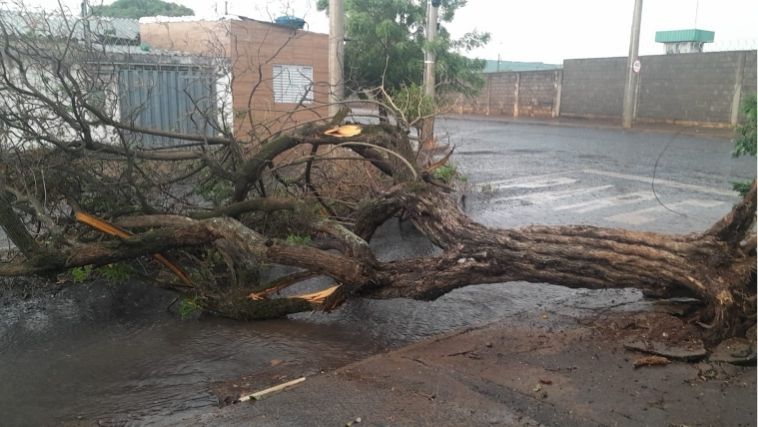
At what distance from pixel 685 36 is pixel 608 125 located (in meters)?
7.63

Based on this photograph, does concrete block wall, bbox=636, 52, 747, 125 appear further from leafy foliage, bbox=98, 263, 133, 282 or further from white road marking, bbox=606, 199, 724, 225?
leafy foliage, bbox=98, 263, 133, 282

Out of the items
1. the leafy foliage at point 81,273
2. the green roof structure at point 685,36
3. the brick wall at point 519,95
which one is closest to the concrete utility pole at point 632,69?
the brick wall at point 519,95

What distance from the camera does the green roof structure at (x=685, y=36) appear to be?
27309 mm

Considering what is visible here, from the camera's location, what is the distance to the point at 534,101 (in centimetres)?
2938

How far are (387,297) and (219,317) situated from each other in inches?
57.9

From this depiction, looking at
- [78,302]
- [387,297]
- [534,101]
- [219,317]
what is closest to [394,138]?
[387,297]

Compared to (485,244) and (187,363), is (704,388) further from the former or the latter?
(187,363)

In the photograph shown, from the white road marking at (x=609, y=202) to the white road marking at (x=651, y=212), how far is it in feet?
1.56

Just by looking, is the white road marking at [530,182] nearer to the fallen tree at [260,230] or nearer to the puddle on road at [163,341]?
the fallen tree at [260,230]

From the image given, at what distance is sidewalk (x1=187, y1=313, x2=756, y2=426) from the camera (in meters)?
3.41

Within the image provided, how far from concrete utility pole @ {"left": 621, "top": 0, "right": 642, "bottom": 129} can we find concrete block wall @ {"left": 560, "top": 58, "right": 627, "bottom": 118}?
3.11 m

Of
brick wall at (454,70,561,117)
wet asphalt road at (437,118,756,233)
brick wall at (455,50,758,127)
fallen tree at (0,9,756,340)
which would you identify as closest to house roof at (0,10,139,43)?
fallen tree at (0,9,756,340)

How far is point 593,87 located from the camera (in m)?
26.5

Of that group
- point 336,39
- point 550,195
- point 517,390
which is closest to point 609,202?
point 550,195
